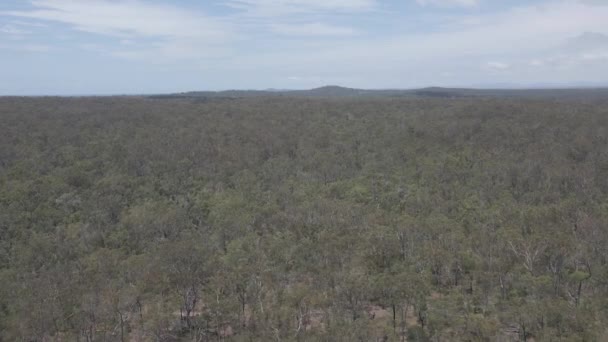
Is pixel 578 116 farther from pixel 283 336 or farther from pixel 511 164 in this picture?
pixel 283 336

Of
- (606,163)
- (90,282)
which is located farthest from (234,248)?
(606,163)

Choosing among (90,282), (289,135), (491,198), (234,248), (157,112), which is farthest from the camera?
(157,112)

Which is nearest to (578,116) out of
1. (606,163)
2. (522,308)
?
(606,163)

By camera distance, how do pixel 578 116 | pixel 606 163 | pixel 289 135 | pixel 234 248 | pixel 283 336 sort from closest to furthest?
pixel 283 336 < pixel 234 248 < pixel 606 163 < pixel 578 116 < pixel 289 135

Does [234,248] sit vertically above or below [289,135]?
below

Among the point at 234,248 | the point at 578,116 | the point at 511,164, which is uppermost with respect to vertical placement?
the point at 578,116

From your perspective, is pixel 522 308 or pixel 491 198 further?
pixel 491 198

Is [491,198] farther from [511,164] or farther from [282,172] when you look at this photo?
[282,172]
